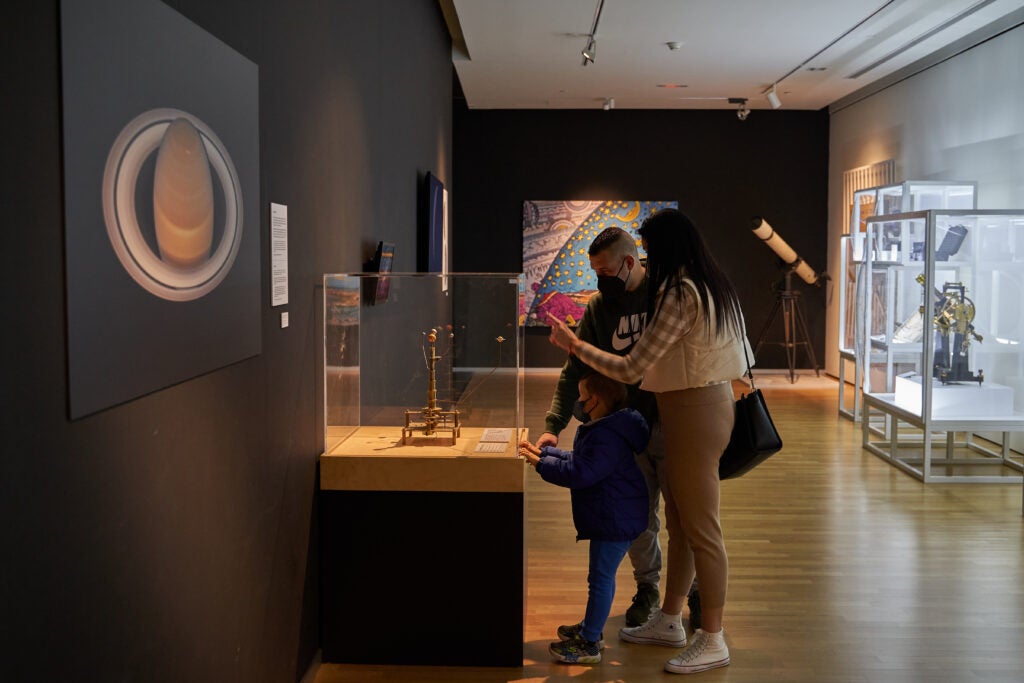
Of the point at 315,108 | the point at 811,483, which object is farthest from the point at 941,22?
the point at 315,108

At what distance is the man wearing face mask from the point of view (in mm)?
3424

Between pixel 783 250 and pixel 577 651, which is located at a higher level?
pixel 783 250

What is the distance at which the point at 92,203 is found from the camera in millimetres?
1589

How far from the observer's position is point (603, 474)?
3150 mm

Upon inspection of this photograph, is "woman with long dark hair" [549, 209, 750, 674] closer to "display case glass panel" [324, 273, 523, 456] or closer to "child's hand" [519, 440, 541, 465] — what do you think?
"display case glass panel" [324, 273, 523, 456]

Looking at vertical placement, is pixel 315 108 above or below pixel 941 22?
below

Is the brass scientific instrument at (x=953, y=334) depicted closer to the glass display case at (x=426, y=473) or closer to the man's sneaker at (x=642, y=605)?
the man's sneaker at (x=642, y=605)

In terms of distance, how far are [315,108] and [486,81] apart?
24.2 feet

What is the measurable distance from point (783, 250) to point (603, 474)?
8.87 meters

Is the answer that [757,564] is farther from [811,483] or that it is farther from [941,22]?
[941,22]

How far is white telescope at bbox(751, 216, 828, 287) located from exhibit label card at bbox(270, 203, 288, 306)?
8.83 meters

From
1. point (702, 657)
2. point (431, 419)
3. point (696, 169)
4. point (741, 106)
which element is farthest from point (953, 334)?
point (696, 169)

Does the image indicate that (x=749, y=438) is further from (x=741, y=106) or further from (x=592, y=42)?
(x=741, y=106)

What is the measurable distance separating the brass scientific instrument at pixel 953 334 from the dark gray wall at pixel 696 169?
5888mm
